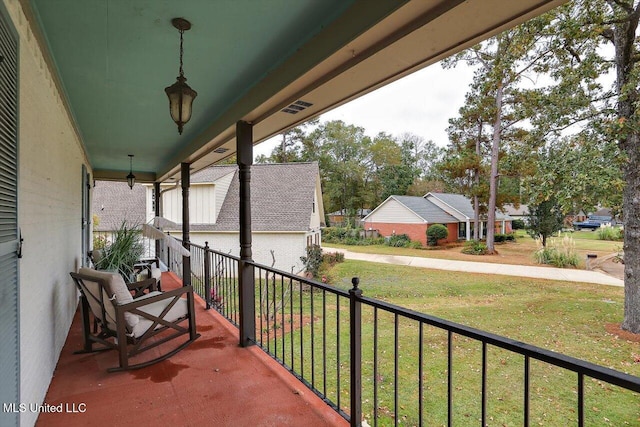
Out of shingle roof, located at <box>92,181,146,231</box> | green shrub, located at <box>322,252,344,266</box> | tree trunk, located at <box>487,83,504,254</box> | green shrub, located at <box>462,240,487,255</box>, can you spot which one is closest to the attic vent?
green shrub, located at <box>322,252,344,266</box>

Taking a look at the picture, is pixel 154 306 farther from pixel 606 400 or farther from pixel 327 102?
pixel 606 400

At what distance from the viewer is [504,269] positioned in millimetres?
12570

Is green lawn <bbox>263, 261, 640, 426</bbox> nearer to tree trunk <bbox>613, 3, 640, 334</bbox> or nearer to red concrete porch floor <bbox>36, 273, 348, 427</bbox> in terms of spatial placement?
red concrete porch floor <bbox>36, 273, 348, 427</bbox>

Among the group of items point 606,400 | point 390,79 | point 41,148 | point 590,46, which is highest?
point 590,46

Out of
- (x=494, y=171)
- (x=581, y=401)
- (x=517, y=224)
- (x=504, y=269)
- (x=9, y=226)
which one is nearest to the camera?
(x=581, y=401)

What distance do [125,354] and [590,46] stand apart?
30.9ft

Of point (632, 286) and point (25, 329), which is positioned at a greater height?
point (25, 329)

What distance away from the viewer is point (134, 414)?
6.97ft

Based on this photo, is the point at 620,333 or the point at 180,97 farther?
the point at 620,333

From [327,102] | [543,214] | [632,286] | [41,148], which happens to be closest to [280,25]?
[327,102]

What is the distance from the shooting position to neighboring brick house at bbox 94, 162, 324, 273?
12.2 meters

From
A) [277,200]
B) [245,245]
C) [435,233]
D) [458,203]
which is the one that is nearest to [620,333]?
[245,245]

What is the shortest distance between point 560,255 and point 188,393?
1525cm

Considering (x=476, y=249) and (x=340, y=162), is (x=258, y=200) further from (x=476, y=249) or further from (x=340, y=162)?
(x=340, y=162)
